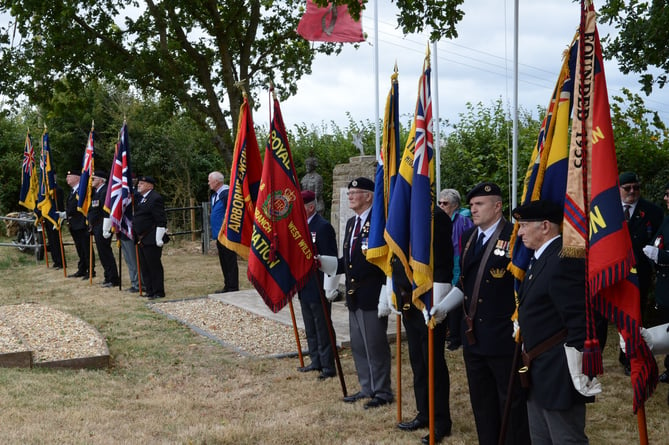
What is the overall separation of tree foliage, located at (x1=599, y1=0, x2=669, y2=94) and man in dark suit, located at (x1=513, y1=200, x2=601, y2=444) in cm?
519

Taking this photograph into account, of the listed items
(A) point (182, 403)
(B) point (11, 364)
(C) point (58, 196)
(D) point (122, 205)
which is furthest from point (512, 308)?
(C) point (58, 196)

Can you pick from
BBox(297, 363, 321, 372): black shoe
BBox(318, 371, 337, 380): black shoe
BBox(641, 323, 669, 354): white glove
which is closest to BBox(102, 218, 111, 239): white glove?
BBox(297, 363, 321, 372): black shoe

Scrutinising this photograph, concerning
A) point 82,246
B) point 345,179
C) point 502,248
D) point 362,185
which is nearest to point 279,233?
point 362,185

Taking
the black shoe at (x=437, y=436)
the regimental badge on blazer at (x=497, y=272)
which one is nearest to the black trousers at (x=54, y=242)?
the black shoe at (x=437, y=436)

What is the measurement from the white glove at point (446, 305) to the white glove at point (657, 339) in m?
1.57

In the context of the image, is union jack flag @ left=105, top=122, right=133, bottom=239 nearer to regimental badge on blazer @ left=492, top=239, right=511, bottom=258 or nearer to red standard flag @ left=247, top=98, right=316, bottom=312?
red standard flag @ left=247, top=98, right=316, bottom=312

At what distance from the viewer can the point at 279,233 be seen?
21.2ft

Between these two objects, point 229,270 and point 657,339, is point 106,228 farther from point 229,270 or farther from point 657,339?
point 657,339

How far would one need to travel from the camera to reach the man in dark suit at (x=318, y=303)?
262 inches

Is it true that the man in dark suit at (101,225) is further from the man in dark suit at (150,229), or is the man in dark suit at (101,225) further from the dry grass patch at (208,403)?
the dry grass patch at (208,403)

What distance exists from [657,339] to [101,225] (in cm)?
1154

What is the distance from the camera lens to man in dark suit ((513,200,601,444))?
3291mm

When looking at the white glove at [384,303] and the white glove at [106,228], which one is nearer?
the white glove at [384,303]

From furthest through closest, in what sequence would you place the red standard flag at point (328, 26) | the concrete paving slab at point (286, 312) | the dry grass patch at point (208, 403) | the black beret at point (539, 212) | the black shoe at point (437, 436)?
the red standard flag at point (328, 26), the concrete paving slab at point (286, 312), the dry grass patch at point (208, 403), the black shoe at point (437, 436), the black beret at point (539, 212)
